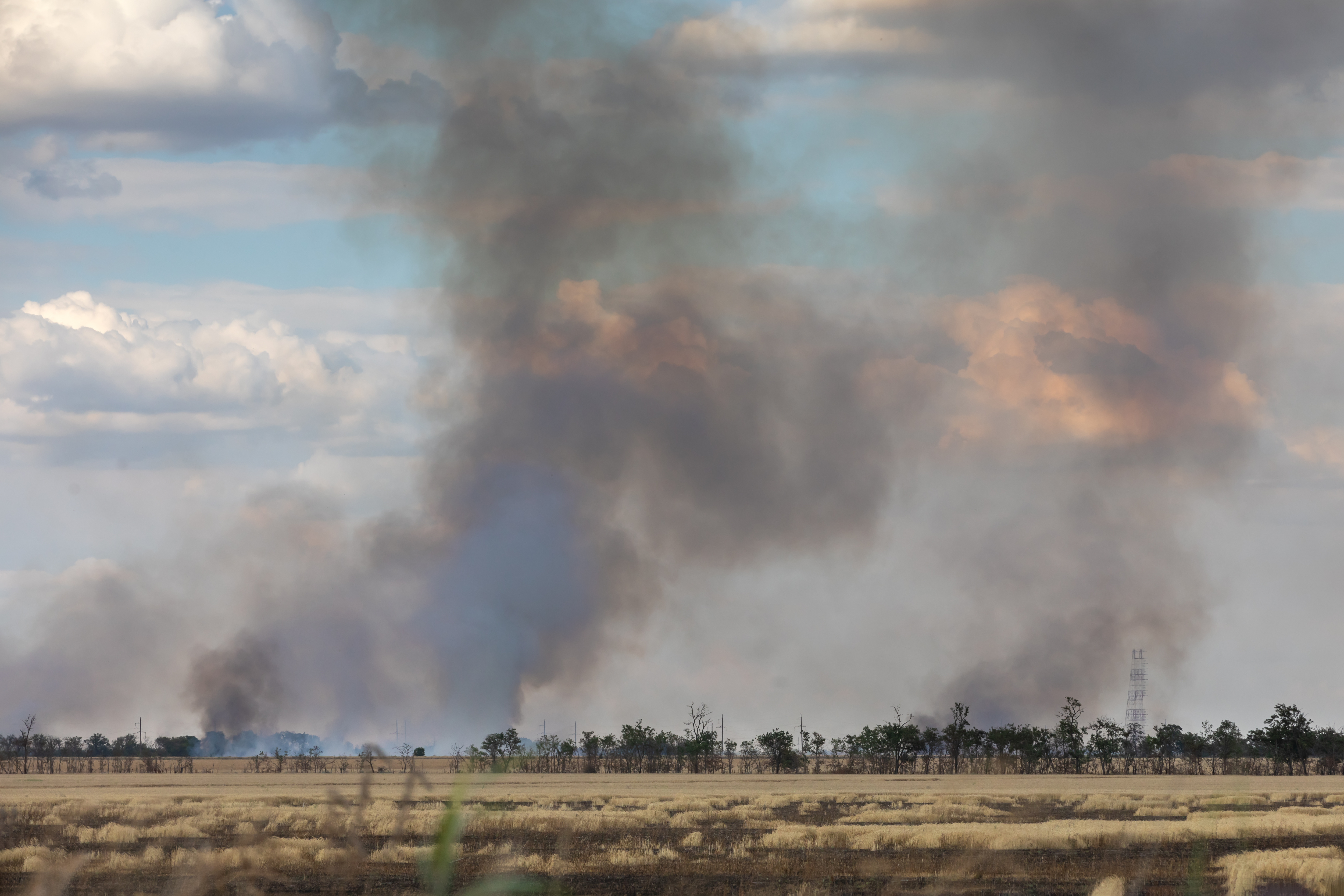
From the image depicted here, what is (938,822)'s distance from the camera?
67.4 meters

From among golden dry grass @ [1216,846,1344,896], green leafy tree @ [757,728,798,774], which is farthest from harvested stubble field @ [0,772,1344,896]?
green leafy tree @ [757,728,798,774]

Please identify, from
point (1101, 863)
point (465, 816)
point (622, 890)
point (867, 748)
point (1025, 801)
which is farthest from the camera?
point (867, 748)

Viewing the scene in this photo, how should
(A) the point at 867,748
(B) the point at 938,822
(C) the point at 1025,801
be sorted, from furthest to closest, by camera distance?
(A) the point at 867,748 < (C) the point at 1025,801 < (B) the point at 938,822

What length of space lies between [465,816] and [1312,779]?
167 meters

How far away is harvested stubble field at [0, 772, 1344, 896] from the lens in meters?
38.5

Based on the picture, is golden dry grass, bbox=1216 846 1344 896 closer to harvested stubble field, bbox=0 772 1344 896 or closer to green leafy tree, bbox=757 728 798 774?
harvested stubble field, bbox=0 772 1344 896

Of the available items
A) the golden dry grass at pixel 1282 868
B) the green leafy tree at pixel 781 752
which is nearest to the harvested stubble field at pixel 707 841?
the golden dry grass at pixel 1282 868

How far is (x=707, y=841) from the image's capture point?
182ft

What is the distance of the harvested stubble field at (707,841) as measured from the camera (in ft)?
126

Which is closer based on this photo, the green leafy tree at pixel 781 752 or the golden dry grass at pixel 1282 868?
the golden dry grass at pixel 1282 868

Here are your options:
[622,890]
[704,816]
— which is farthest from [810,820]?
[622,890]

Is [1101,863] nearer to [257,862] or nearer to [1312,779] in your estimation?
[257,862]

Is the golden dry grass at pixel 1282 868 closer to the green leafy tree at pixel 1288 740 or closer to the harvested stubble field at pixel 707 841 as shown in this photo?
the harvested stubble field at pixel 707 841

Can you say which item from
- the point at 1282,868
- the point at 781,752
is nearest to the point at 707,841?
the point at 1282,868
